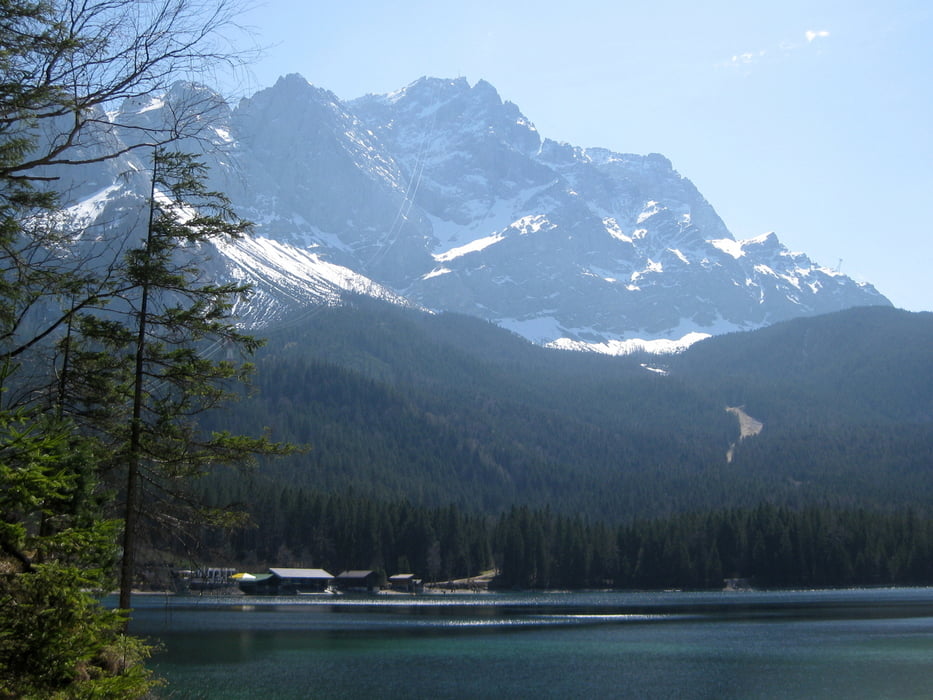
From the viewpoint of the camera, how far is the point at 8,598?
409 inches

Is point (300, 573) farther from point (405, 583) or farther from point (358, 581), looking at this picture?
point (405, 583)

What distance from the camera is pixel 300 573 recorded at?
130125 millimetres

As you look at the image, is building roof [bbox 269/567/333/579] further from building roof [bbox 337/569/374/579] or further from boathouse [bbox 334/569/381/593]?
boathouse [bbox 334/569/381/593]

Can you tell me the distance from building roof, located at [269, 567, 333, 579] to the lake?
32.0m

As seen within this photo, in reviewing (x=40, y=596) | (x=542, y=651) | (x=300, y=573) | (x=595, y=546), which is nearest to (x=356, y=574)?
(x=300, y=573)

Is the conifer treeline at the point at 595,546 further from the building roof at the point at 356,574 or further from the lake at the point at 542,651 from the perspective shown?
the lake at the point at 542,651

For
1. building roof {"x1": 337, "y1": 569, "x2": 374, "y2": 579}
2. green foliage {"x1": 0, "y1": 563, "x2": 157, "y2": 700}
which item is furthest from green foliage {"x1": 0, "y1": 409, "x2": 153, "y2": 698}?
building roof {"x1": 337, "y1": 569, "x2": 374, "y2": 579}

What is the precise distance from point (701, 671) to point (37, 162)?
43.9 meters

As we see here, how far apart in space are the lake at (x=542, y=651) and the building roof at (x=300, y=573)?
31960 millimetres

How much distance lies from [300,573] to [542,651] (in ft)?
268

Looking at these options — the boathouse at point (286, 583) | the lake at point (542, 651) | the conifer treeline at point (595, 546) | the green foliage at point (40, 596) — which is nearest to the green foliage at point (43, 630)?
the green foliage at point (40, 596)

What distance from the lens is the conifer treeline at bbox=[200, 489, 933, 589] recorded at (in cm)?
13250

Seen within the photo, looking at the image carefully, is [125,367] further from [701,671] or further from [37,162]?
A: [701,671]

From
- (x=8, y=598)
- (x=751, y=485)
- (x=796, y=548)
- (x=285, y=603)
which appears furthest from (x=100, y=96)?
(x=751, y=485)
